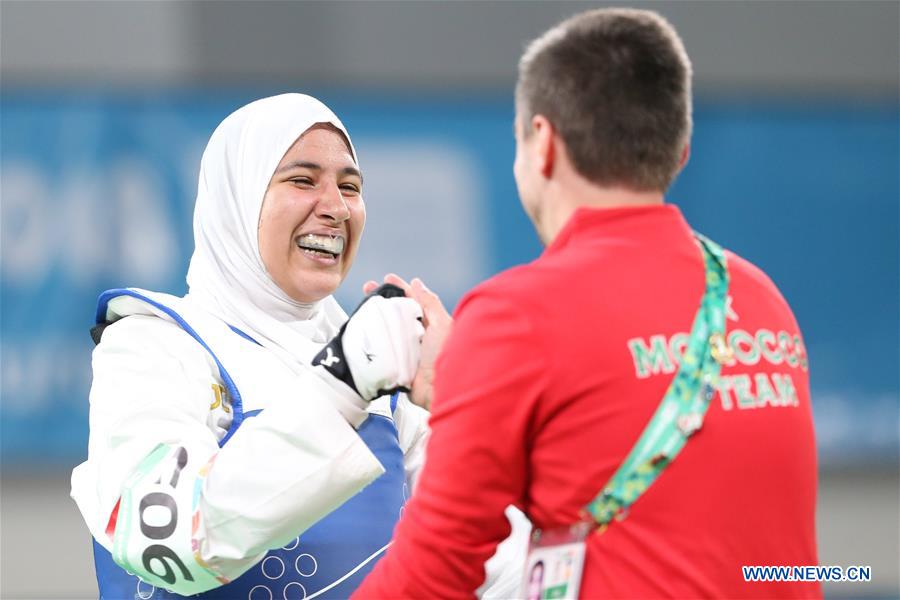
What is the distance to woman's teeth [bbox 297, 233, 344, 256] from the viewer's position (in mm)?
2377

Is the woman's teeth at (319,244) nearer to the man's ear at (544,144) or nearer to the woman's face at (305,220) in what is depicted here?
the woman's face at (305,220)

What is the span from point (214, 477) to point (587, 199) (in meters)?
0.68

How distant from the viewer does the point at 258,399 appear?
83.4 inches

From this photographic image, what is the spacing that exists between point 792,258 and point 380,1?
273cm

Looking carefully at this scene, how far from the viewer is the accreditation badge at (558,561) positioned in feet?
4.68

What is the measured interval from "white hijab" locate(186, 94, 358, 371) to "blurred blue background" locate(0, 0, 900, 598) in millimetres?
3570

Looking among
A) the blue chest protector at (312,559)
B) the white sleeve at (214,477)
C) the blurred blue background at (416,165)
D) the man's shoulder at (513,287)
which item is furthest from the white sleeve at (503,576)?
the blurred blue background at (416,165)

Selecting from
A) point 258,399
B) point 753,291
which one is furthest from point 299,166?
point 753,291

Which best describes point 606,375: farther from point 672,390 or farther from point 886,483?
point 886,483

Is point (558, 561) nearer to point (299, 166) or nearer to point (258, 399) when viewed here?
point (258, 399)

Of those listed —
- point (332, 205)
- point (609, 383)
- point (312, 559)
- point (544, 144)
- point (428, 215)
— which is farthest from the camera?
point (428, 215)

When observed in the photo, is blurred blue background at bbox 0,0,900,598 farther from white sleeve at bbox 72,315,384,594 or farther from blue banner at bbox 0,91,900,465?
white sleeve at bbox 72,315,384,594

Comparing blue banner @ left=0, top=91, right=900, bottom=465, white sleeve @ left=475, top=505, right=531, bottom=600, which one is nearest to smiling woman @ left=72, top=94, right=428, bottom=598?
white sleeve @ left=475, top=505, right=531, bottom=600

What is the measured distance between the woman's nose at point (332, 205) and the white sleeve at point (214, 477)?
1.88ft
